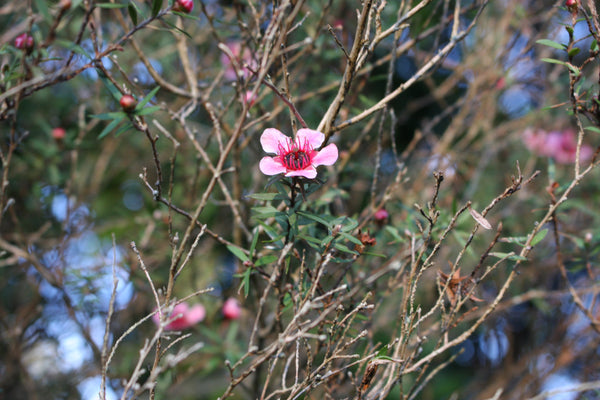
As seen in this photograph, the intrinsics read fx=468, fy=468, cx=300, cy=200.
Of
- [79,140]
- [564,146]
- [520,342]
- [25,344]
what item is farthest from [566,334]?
[25,344]

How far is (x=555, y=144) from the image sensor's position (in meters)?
2.93

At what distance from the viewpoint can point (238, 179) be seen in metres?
1.73

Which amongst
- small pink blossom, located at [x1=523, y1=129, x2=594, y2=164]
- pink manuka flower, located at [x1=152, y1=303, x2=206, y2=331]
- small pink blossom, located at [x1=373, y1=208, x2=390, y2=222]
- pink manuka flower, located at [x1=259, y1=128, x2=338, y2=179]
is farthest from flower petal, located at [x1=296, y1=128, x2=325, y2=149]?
small pink blossom, located at [x1=523, y1=129, x2=594, y2=164]

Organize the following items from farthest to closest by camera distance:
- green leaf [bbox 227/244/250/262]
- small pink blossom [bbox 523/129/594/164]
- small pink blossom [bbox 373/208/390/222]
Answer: small pink blossom [bbox 523/129/594/164], small pink blossom [bbox 373/208/390/222], green leaf [bbox 227/244/250/262]

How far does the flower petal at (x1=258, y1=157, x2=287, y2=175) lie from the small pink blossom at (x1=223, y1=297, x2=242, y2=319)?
1335 millimetres

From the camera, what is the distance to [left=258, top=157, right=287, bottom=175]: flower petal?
3.42ft

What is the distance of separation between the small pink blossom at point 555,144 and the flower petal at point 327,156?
1949 mm

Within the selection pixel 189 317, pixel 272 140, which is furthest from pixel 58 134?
pixel 272 140

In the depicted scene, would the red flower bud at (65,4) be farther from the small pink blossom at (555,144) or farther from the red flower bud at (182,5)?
the small pink blossom at (555,144)

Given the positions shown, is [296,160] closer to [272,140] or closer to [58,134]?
[272,140]

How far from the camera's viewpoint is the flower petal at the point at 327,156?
1060mm

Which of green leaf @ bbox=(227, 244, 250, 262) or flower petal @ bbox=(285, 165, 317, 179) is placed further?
green leaf @ bbox=(227, 244, 250, 262)

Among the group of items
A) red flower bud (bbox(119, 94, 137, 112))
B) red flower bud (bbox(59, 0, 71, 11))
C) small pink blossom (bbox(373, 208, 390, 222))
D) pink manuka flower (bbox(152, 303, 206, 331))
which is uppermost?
red flower bud (bbox(59, 0, 71, 11))

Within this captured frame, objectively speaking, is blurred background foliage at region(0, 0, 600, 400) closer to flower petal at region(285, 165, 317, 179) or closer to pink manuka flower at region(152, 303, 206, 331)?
pink manuka flower at region(152, 303, 206, 331)
